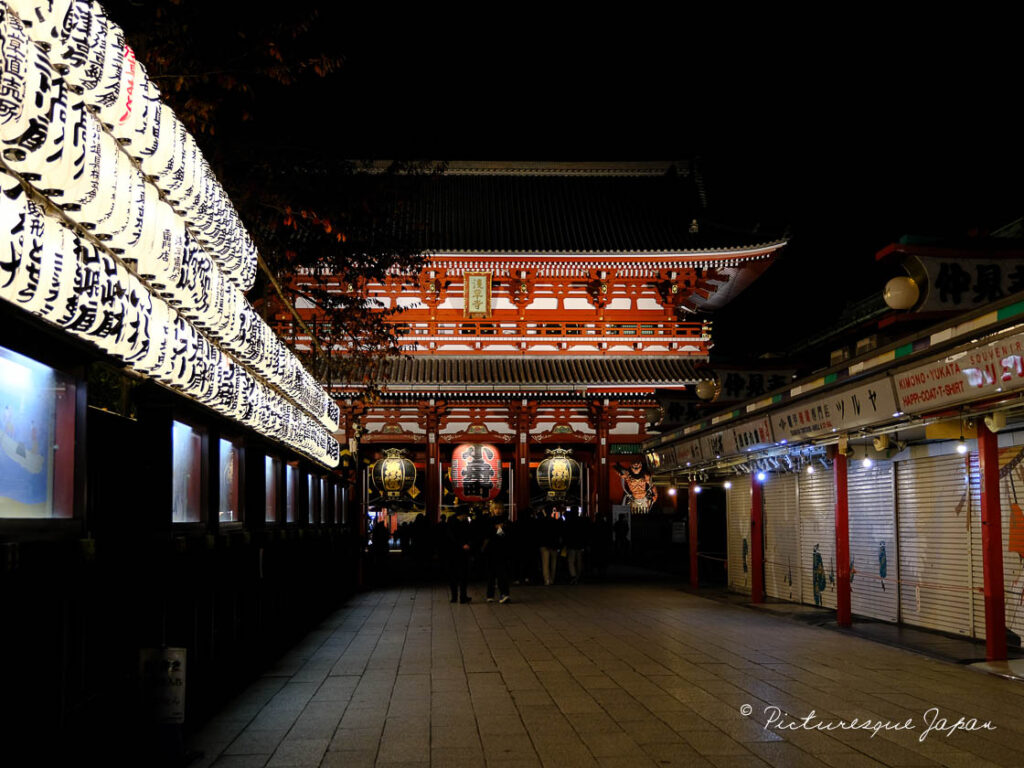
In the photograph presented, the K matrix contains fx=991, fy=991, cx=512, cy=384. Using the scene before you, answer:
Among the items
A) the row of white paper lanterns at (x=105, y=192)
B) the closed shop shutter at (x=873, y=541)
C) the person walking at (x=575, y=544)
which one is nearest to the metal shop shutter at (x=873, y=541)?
the closed shop shutter at (x=873, y=541)

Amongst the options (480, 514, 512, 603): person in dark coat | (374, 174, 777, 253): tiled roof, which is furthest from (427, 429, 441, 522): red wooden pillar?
(480, 514, 512, 603): person in dark coat

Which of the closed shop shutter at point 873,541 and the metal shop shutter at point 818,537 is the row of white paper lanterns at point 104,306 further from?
the metal shop shutter at point 818,537

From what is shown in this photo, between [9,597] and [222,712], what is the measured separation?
12.4ft

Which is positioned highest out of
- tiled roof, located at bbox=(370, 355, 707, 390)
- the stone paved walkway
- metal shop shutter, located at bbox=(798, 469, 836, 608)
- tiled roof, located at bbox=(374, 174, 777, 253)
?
tiled roof, located at bbox=(374, 174, 777, 253)

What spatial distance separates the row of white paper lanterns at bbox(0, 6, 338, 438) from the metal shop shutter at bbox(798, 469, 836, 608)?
33.2 ft

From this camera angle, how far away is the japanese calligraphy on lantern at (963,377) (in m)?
7.95

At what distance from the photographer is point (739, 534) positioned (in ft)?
63.5

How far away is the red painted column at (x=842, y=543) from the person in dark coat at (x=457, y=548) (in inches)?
280

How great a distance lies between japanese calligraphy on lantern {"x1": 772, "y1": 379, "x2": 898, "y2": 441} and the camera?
10453mm

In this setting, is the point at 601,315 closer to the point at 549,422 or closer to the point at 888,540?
the point at 549,422

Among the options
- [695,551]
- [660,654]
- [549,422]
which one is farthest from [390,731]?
[549,422]

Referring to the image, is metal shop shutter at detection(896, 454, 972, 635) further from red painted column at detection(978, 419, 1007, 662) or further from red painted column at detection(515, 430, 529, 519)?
red painted column at detection(515, 430, 529, 519)

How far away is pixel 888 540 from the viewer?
43.5 ft

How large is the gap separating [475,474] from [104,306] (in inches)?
948
